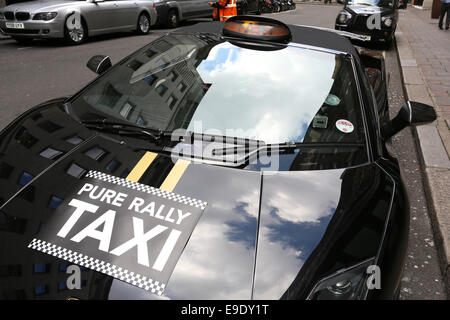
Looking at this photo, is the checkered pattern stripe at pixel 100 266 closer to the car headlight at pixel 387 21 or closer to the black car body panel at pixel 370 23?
the black car body panel at pixel 370 23

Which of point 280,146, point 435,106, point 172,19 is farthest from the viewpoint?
point 172,19

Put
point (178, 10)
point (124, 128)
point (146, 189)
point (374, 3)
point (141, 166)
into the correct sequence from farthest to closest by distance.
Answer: point (178, 10)
point (374, 3)
point (124, 128)
point (141, 166)
point (146, 189)

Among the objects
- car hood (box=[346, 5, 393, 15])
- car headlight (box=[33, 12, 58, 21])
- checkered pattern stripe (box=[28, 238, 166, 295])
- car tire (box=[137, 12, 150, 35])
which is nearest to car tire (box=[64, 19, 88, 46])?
car headlight (box=[33, 12, 58, 21])

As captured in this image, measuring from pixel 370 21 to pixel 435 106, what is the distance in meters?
5.25

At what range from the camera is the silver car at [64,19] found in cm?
852

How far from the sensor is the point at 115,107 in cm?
212

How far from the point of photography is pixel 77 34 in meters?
9.32

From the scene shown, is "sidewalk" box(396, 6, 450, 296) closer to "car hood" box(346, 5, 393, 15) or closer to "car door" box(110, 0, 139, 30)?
"car hood" box(346, 5, 393, 15)

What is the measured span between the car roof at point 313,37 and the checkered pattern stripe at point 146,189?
139 cm

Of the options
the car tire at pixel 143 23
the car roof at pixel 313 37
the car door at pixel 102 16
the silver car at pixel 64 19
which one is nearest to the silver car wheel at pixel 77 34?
the silver car at pixel 64 19

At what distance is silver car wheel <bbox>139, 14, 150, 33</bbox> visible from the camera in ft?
37.7

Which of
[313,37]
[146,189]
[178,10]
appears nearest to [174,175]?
[146,189]

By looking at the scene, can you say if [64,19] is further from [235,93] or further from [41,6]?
[235,93]

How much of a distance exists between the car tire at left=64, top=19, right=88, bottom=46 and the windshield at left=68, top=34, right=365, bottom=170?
7.46 m
